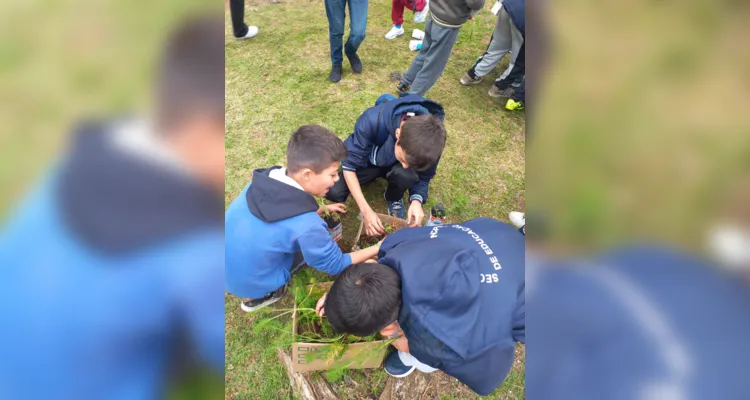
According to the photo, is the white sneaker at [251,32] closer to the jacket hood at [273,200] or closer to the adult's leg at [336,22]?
the adult's leg at [336,22]

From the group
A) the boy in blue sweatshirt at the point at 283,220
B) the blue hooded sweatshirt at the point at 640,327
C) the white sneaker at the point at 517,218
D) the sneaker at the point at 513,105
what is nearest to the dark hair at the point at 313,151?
the boy in blue sweatshirt at the point at 283,220

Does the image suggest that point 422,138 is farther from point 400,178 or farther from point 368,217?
point 368,217

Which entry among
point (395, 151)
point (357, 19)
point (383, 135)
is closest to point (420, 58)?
point (357, 19)

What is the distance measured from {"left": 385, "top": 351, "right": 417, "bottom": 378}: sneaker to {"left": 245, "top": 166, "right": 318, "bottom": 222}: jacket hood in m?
Result: 1.23

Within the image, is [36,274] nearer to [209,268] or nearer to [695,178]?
[209,268]

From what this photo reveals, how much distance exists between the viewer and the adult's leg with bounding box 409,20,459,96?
139 inches

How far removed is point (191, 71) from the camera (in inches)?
19.6

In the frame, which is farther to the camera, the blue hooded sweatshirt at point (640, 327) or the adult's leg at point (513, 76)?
the adult's leg at point (513, 76)

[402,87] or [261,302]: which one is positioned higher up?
[402,87]

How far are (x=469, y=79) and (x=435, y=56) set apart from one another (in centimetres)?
114

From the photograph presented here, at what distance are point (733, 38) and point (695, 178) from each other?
0.15 metres

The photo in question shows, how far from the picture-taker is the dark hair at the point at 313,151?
2.13m

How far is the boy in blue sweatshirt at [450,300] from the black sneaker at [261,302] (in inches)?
43.4

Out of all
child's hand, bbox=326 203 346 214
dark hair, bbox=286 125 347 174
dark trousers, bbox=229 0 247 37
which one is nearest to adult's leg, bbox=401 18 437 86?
child's hand, bbox=326 203 346 214
